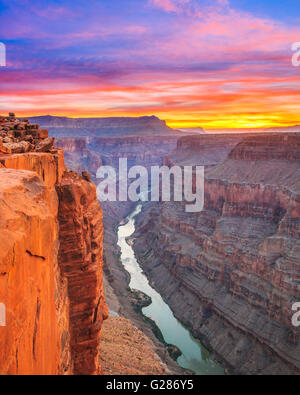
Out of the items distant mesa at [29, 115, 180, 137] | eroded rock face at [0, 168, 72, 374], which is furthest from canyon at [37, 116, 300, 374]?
distant mesa at [29, 115, 180, 137]

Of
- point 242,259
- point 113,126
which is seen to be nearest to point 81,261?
point 242,259

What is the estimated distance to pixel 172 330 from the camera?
39969 mm

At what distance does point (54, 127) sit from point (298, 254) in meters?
138

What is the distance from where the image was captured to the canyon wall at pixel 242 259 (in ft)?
111

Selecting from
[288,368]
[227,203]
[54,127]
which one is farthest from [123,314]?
[54,127]

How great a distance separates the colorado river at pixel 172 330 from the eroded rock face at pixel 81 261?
2123 centimetres

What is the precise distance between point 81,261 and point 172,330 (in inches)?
1165

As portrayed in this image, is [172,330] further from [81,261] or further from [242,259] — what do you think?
[81,261]

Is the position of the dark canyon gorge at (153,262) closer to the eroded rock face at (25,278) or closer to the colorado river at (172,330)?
the eroded rock face at (25,278)

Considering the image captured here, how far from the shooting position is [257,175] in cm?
5062

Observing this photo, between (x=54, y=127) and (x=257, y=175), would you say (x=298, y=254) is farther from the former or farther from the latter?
(x=54, y=127)

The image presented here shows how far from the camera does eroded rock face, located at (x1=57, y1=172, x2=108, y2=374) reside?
13047 millimetres

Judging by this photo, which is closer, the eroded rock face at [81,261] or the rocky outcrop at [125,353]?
the eroded rock face at [81,261]

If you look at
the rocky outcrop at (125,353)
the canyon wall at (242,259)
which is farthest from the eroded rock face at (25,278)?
the canyon wall at (242,259)
